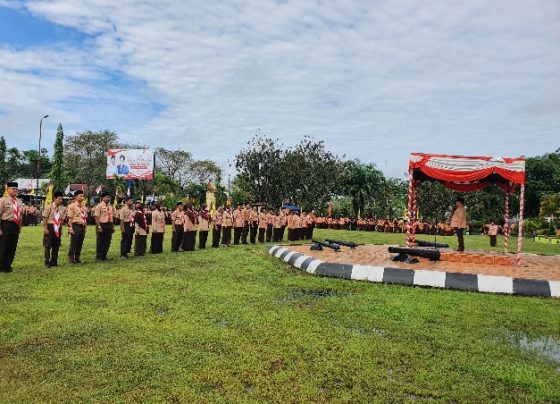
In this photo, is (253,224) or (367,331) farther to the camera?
(253,224)

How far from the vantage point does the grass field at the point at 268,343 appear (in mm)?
3822

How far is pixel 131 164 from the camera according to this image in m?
44.7

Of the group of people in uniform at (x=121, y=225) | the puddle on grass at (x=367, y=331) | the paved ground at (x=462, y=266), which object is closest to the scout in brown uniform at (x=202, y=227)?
the group of people in uniform at (x=121, y=225)

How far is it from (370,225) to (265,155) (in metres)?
10.3

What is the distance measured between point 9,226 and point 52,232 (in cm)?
107

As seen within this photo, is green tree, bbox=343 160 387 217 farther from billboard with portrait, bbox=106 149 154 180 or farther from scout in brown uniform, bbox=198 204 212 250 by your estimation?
scout in brown uniform, bbox=198 204 212 250

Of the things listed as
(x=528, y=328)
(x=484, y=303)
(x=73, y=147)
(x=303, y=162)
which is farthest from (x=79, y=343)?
(x=73, y=147)

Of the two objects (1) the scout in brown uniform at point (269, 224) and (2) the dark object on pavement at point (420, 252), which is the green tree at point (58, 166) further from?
(2) the dark object on pavement at point (420, 252)

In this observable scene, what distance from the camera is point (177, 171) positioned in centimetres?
5850

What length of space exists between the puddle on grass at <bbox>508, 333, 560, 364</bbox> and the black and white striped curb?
2816 millimetres

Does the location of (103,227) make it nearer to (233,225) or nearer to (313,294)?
(313,294)

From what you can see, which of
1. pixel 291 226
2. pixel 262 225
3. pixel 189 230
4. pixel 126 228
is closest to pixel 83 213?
pixel 126 228

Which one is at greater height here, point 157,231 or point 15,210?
point 15,210

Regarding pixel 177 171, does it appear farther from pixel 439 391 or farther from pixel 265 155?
pixel 439 391
